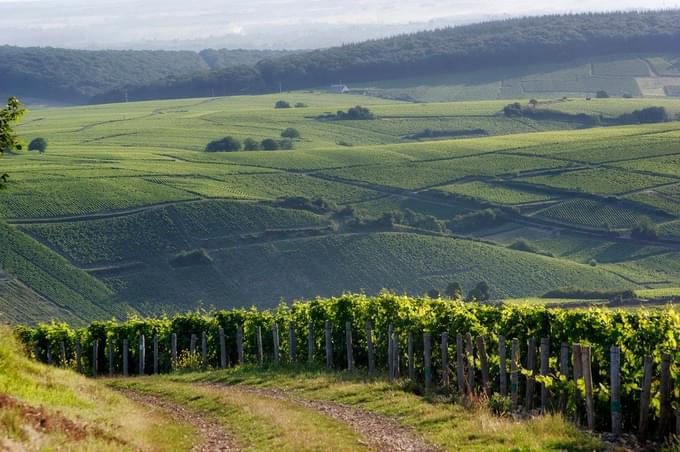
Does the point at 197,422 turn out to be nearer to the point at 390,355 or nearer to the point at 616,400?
the point at 390,355

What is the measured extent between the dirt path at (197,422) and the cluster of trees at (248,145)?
12835 cm

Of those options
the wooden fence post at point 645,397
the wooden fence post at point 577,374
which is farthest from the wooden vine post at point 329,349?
the wooden fence post at point 645,397

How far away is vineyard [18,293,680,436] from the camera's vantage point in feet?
60.8

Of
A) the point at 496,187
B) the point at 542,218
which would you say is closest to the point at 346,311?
the point at 542,218

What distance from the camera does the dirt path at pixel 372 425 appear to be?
671 inches

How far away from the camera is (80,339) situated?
39.1 metres

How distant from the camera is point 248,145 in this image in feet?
518

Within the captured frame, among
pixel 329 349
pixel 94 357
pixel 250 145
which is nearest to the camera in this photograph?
pixel 329 349

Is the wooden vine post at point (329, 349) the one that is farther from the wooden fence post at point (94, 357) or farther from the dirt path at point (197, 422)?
the wooden fence post at point (94, 357)

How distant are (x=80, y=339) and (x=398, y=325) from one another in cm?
1594

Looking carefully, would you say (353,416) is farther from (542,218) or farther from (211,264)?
(542,218)

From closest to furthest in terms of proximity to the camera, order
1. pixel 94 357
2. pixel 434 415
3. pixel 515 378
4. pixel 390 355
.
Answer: pixel 434 415, pixel 515 378, pixel 390 355, pixel 94 357

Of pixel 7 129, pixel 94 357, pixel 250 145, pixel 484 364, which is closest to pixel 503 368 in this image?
pixel 484 364

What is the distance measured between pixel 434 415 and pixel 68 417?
21.7 feet
